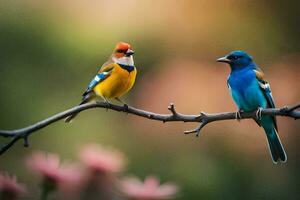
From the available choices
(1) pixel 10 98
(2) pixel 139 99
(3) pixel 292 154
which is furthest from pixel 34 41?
(3) pixel 292 154

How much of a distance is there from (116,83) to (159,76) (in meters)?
1.76

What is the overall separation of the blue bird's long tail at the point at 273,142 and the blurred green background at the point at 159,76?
38.1 inches

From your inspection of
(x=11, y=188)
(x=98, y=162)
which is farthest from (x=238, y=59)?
(x=11, y=188)

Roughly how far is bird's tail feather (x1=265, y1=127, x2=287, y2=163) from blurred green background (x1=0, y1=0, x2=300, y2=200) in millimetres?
968

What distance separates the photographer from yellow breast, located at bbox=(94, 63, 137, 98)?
3.22 ft

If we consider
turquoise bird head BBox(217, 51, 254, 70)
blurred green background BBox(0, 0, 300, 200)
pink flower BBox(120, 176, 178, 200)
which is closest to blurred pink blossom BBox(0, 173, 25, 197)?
pink flower BBox(120, 176, 178, 200)

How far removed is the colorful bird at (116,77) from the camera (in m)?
0.98

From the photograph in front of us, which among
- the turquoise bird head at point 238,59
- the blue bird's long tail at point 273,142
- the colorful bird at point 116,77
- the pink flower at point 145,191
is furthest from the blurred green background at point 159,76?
the pink flower at point 145,191

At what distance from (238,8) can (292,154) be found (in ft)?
2.24

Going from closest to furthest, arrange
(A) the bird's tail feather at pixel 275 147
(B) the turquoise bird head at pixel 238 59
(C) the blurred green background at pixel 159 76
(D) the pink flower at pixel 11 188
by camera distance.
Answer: (D) the pink flower at pixel 11 188 → (B) the turquoise bird head at pixel 238 59 → (A) the bird's tail feather at pixel 275 147 → (C) the blurred green background at pixel 159 76

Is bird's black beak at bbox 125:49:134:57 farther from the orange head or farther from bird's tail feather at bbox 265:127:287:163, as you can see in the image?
bird's tail feather at bbox 265:127:287:163

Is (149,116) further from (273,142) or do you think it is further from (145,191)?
(273,142)

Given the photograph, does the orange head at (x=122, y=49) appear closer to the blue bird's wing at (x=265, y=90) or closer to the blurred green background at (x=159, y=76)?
the blue bird's wing at (x=265, y=90)

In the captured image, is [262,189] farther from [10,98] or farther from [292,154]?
[10,98]
